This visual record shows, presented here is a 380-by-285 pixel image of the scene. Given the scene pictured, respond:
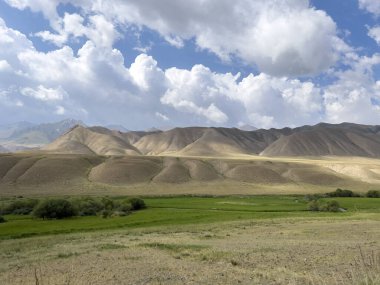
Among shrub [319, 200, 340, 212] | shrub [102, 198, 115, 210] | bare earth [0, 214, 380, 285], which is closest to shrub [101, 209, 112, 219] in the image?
shrub [102, 198, 115, 210]

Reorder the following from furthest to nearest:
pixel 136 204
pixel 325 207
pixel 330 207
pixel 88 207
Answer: pixel 136 204
pixel 325 207
pixel 330 207
pixel 88 207

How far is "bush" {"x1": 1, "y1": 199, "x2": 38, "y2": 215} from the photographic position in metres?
71.1

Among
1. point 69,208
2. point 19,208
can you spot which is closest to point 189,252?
point 69,208

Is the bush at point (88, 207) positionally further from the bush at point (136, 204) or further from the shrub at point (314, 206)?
the shrub at point (314, 206)

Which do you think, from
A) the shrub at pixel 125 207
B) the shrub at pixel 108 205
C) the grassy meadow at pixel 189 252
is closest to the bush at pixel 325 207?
the grassy meadow at pixel 189 252

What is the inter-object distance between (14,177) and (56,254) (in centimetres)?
11687

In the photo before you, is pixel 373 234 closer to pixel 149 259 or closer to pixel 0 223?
pixel 149 259

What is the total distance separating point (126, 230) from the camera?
48.3 m

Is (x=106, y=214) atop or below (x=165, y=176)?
below

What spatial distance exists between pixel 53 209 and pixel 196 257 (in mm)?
38765

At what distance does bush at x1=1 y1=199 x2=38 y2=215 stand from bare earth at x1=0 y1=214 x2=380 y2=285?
101 feet

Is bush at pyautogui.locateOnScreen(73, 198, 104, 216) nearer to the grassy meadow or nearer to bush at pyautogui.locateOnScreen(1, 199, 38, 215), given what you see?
bush at pyautogui.locateOnScreen(1, 199, 38, 215)

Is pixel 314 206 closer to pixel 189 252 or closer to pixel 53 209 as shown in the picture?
pixel 53 209

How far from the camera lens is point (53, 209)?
62.0 meters
